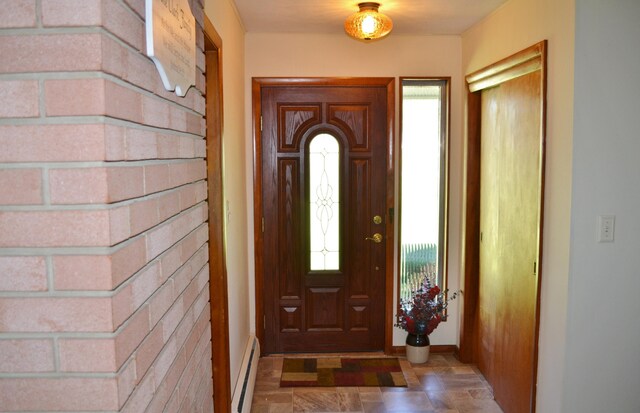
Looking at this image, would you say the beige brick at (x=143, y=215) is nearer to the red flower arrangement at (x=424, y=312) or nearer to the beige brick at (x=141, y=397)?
the beige brick at (x=141, y=397)

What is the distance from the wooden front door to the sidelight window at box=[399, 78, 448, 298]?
0.50 feet

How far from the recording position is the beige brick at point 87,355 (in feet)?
3.19

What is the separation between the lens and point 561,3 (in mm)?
2287

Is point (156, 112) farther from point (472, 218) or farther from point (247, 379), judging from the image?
point (472, 218)

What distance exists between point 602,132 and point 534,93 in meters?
0.52

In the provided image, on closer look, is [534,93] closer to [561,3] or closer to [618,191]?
[561,3]

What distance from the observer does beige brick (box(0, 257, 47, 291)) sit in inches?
38.2

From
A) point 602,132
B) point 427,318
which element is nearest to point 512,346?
point 427,318

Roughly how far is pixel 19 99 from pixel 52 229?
9.6 inches

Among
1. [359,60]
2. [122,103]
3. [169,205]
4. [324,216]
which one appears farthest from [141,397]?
[359,60]

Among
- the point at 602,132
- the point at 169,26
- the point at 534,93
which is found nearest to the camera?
the point at 169,26

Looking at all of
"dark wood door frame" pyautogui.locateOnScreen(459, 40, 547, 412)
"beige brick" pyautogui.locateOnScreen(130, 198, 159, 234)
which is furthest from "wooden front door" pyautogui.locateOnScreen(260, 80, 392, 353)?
"beige brick" pyautogui.locateOnScreen(130, 198, 159, 234)

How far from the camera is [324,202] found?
385cm

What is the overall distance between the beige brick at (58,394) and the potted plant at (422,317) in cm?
293
